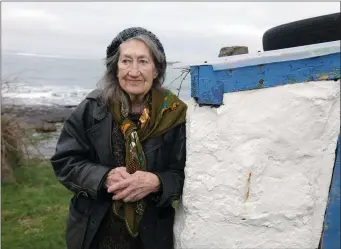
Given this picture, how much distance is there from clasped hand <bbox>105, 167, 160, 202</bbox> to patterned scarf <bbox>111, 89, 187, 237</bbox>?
0.15 feet

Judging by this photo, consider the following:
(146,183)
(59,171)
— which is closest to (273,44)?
(146,183)

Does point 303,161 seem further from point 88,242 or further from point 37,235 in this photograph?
point 37,235

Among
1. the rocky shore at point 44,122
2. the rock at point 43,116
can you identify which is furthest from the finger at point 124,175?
the rock at point 43,116

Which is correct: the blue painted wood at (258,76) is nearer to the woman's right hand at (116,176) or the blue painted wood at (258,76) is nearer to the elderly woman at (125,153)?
the elderly woman at (125,153)

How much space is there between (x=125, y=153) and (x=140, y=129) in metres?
0.19

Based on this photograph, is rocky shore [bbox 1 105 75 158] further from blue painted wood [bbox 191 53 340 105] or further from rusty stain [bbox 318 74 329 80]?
rusty stain [bbox 318 74 329 80]

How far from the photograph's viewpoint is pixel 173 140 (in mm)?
2645

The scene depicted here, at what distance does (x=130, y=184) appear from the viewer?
2.48 m

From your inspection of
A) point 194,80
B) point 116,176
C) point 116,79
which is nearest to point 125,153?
Answer: point 116,176

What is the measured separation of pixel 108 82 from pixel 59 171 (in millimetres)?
629

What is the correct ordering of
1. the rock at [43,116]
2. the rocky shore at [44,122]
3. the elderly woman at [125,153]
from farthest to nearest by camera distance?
the rock at [43,116]
the rocky shore at [44,122]
the elderly woman at [125,153]

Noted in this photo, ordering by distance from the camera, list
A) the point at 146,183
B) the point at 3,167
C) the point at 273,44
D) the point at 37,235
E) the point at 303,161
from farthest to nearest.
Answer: the point at 3,167 → the point at 37,235 → the point at 273,44 → the point at 146,183 → the point at 303,161

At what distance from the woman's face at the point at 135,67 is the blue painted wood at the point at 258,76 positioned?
1.02ft

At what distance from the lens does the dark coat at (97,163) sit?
258cm
